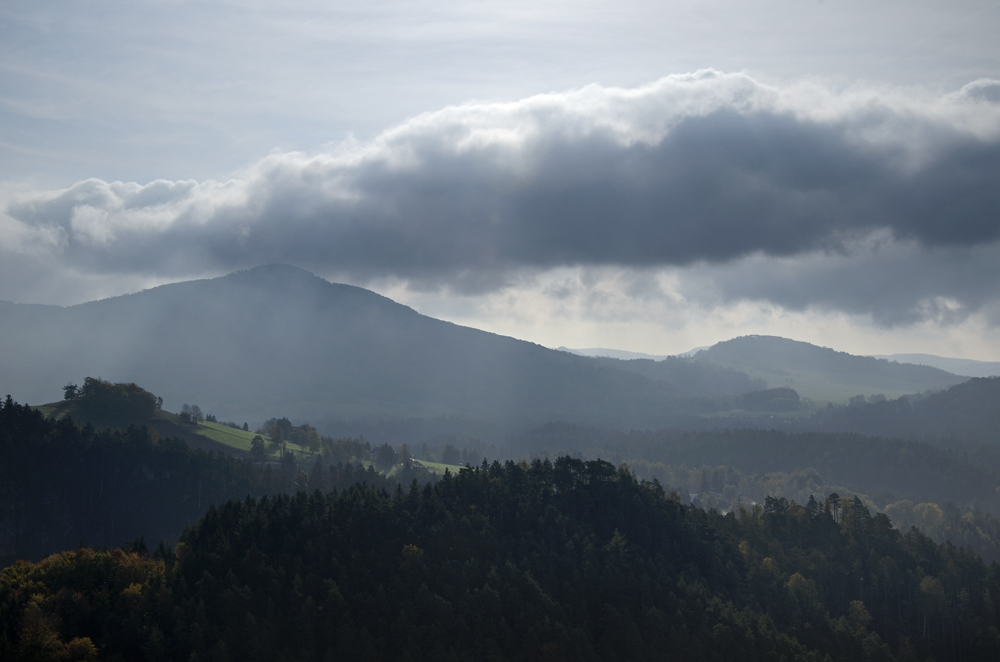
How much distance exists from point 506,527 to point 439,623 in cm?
3498

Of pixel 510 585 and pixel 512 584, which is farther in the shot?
pixel 512 584

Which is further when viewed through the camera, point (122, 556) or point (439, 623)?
point (122, 556)

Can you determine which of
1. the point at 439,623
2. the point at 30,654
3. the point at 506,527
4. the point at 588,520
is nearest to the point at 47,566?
the point at 30,654

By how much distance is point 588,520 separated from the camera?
13888cm

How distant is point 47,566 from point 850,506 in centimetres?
15442

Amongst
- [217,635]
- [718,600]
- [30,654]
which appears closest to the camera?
[30,654]

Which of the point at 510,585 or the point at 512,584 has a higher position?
the point at 510,585

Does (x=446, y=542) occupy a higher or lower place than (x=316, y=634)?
higher

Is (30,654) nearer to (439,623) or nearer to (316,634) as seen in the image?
(316,634)

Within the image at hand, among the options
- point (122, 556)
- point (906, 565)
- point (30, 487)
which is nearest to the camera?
point (122, 556)

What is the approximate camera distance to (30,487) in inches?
7638

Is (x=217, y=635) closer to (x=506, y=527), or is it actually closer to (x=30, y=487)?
(x=506, y=527)

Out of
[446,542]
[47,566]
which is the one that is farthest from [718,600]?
A: [47,566]

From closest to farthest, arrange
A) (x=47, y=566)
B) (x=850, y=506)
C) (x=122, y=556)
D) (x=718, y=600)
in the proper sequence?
(x=47, y=566), (x=122, y=556), (x=718, y=600), (x=850, y=506)
